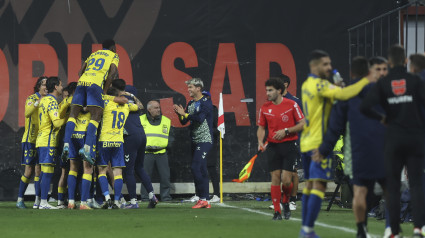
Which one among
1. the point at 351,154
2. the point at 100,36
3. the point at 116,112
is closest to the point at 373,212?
the point at 116,112

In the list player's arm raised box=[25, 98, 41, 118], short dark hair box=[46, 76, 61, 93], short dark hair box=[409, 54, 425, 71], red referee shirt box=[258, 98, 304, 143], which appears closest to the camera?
short dark hair box=[409, 54, 425, 71]

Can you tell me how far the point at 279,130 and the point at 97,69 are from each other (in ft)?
11.4

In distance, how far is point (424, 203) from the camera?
24.0 ft

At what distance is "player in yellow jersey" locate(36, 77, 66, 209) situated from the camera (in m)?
13.0

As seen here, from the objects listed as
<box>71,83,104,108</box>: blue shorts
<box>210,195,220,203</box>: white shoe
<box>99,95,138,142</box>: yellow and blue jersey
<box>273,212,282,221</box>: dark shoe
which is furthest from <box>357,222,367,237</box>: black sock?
<box>210,195,220,203</box>: white shoe

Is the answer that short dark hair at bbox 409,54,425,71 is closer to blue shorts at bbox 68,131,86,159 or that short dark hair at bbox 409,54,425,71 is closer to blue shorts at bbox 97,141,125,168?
blue shorts at bbox 97,141,125,168

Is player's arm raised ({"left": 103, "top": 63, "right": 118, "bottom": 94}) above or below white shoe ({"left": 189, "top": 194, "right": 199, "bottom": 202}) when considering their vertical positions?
above

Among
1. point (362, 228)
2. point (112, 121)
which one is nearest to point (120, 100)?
point (112, 121)

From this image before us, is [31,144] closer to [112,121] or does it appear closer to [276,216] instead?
[112,121]

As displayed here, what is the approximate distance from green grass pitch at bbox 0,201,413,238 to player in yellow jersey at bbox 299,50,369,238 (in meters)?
0.85

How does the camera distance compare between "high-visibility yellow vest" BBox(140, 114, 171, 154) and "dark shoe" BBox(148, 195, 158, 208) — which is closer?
"dark shoe" BBox(148, 195, 158, 208)

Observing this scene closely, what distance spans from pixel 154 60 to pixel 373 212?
618cm

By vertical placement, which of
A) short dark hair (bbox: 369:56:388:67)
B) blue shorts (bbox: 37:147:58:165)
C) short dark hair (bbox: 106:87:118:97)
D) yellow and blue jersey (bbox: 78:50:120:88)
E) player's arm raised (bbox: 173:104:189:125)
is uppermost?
yellow and blue jersey (bbox: 78:50:120:88)

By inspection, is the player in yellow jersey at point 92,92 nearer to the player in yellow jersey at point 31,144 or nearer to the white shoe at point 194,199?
the player in yellow jersey at point 31,144
